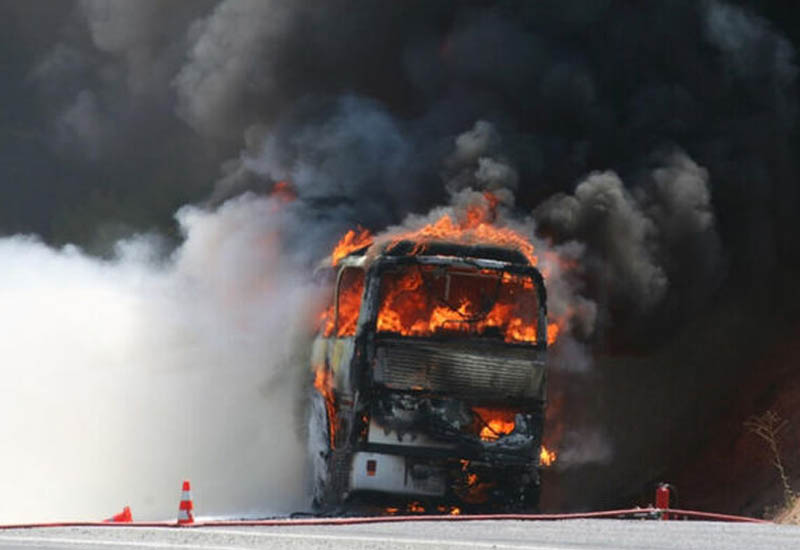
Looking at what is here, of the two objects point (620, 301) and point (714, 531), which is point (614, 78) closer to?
point (620, 301)

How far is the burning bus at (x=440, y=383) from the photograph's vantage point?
14.9 metres

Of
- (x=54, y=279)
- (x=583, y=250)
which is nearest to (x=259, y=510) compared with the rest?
(x=583, y=250)

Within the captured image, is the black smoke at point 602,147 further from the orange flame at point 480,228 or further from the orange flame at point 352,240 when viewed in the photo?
the orange flame at point 480,228

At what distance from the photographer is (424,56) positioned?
25.8 meters

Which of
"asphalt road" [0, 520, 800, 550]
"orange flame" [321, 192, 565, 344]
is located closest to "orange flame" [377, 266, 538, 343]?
"orange flame" [321, 192, 565, 344]

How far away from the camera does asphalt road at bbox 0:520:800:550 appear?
985 cm

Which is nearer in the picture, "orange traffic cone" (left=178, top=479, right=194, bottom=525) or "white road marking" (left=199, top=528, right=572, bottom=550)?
"white road marking" (left=199, top=528, right=572, bottom=550)

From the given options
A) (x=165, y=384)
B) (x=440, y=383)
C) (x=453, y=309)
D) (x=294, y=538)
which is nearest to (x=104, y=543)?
(x=294, y=538)

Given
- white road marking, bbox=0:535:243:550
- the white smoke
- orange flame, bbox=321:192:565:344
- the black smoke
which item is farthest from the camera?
the black smoke

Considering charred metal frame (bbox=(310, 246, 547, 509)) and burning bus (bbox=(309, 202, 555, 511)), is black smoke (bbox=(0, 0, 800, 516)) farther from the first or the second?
charred metal frame (bbox=(310, 246, 547, 509))

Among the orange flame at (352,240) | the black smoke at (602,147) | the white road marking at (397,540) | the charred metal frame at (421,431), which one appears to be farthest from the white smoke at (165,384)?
the white road marking at (397,540)

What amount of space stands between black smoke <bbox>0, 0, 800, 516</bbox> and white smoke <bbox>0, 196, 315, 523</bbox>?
1.63m

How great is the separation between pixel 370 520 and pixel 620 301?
10564 millimetres

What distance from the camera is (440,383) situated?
14992mm
